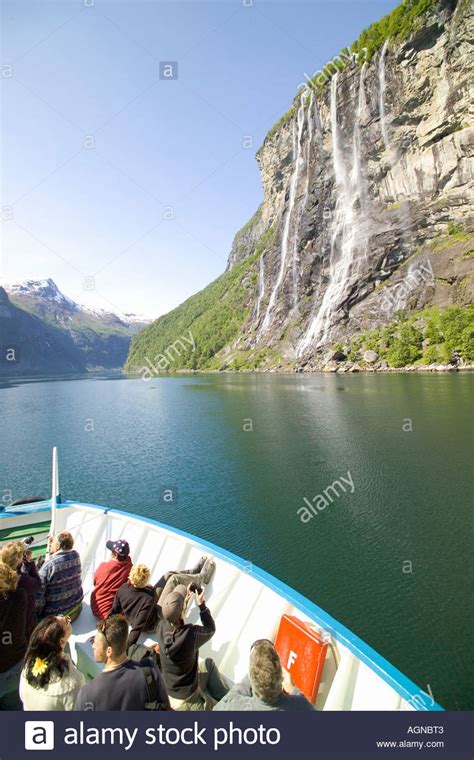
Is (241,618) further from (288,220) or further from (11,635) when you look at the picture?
(288,220)

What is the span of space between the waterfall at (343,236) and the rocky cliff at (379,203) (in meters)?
0.39

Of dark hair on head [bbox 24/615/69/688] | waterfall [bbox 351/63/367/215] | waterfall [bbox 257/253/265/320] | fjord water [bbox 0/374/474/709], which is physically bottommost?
fjord water [bbox 0/374/474/709]

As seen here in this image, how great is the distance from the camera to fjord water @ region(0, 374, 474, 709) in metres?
10.9

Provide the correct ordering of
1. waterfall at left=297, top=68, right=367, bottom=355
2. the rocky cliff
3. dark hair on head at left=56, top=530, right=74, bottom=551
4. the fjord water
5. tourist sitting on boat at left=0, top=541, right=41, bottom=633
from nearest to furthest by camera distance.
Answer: tourist sitting on boat at left=0, top=541, right=41, bottom=633, dark hair on head at left=56, top=530, right=74, bottom=551, the fjord water, the rocky cliff, waterfall at left=297, top=68, right=367, bottom=355

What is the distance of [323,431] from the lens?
119 ft

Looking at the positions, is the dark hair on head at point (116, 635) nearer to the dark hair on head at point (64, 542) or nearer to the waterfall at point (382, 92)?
the dark hair on head at point (64, 542)

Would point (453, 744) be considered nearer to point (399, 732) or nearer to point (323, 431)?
point (399, 732)

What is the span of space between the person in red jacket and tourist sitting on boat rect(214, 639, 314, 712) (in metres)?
3.72

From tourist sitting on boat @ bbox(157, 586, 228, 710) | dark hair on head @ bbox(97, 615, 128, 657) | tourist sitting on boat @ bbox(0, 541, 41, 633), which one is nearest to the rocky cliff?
tourist sitting on boat @ bbox(157, 586, 228, 710)

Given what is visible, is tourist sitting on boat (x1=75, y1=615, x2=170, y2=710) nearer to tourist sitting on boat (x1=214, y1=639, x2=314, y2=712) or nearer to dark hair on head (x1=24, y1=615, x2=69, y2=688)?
dark hair on head (x1=24, y1=615, x2=69, y2=688)

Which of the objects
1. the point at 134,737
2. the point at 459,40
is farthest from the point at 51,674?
the point at 459,40

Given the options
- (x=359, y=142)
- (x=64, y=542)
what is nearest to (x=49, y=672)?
(x=64, y=542)

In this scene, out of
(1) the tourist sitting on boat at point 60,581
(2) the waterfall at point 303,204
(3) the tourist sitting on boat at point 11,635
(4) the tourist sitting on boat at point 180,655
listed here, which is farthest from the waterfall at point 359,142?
(3) the tourist sitting on boat at point 11,635

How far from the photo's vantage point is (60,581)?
7219mm
